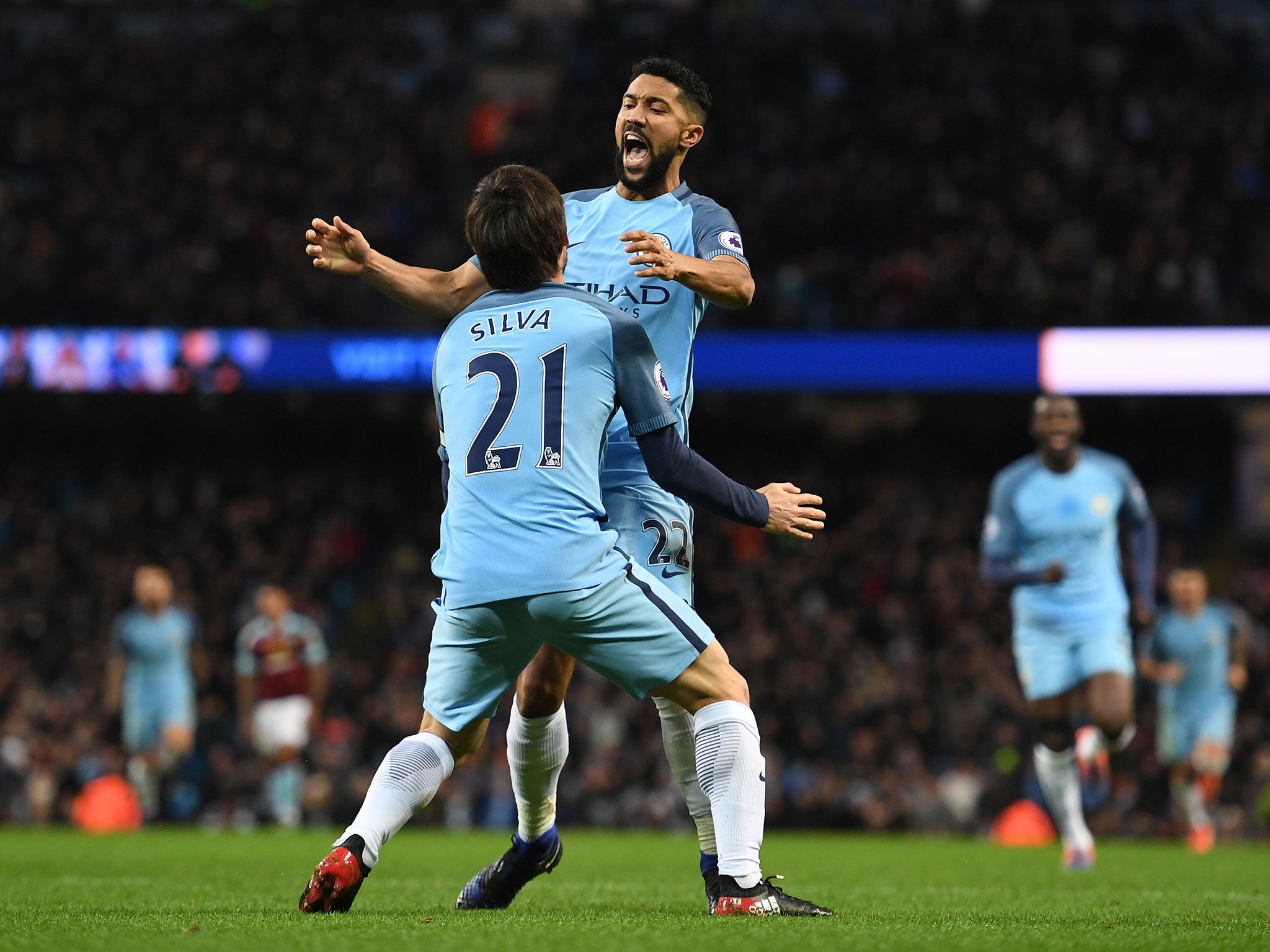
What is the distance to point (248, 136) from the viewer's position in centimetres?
2205

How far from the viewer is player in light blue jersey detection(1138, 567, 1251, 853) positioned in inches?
512

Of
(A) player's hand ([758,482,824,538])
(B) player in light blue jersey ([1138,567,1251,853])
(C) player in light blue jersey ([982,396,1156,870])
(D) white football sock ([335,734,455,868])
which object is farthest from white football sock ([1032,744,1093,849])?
(D) white football sock ([335,734,455,868])

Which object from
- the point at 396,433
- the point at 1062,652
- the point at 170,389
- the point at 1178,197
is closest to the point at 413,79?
the point at 396,433

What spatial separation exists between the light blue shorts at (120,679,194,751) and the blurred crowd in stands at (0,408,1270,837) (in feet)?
4.02

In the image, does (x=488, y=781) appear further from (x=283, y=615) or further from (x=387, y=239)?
(x=387, y=239)

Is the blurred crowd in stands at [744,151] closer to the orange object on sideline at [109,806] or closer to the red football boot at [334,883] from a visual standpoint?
→ the orange object on sideline at [109,806]

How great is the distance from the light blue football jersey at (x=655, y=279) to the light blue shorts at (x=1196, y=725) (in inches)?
356

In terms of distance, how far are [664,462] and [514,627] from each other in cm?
61

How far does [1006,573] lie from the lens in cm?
932

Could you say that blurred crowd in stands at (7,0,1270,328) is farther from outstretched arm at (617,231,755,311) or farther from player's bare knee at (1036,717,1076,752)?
outstretched arm at (617,231,755,311)

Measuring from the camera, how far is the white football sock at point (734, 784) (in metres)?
4.52

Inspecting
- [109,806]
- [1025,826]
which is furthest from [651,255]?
[109,806]

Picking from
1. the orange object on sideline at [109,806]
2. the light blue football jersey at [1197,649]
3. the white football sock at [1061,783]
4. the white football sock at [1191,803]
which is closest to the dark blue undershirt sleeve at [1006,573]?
the white football sock at [1061,783]

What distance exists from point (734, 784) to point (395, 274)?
1.95m
